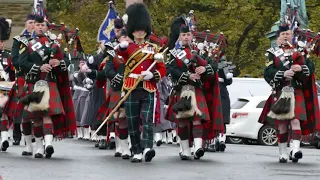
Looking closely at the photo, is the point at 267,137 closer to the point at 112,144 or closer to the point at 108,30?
the point at 112,144

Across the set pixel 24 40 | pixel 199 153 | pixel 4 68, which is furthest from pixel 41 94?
Answer: pixel 4 68

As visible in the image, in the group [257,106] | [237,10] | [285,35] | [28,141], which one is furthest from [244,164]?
[237,10]

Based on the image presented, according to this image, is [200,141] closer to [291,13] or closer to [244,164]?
[244,164]

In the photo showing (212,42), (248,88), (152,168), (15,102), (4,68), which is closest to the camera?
(152,168)

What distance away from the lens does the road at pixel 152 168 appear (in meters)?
12.3

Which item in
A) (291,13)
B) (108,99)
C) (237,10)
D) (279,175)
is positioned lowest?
(279,175)

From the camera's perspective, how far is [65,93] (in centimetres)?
1537

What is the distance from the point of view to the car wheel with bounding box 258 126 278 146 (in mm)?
25016

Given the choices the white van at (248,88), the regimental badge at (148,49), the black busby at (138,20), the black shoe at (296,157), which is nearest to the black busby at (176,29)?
the black busby at (138,20)

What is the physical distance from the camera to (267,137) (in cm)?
2512

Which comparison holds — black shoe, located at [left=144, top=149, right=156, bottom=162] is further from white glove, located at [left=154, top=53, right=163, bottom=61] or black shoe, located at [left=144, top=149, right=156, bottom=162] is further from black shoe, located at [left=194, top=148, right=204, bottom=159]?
white glove, located at [left=154, top=53, right=163, bottom=61]

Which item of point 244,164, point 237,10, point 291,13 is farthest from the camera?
point 237,10

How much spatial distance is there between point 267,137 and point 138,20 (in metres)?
10.9

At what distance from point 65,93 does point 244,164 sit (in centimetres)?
248
